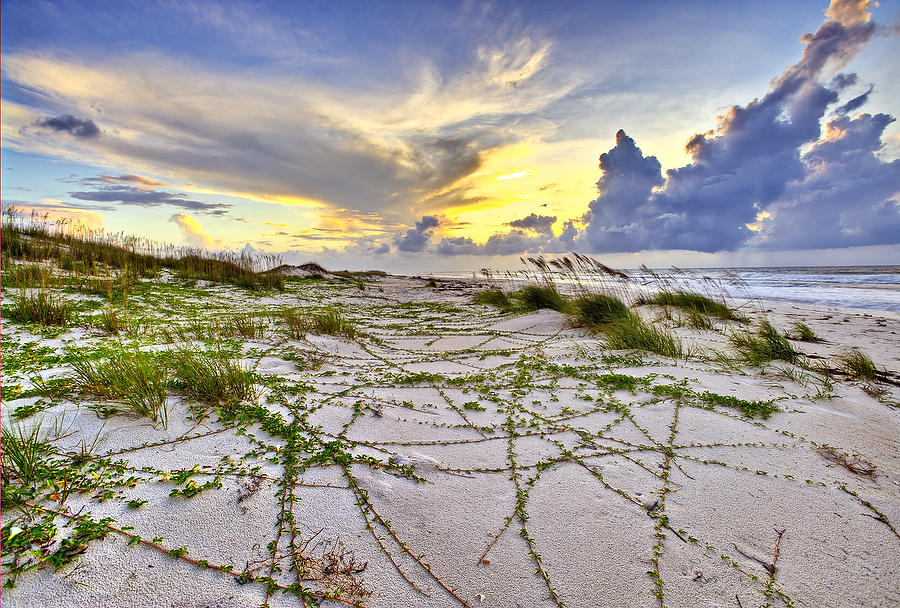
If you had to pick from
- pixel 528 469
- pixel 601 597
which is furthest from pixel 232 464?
pixel 601 597

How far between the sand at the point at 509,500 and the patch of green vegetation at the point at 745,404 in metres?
0.07

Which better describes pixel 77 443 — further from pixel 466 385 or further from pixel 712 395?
pixel 712 395

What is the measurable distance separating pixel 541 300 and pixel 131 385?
8.52 metres

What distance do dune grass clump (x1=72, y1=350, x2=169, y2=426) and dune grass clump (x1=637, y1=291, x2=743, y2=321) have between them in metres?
8.66

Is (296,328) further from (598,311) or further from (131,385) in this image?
(598,311)

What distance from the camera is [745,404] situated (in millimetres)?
3438

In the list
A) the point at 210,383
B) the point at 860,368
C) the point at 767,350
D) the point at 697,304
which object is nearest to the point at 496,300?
the point at 697,304

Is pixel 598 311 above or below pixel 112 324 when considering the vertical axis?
above

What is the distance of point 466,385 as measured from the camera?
4273mm

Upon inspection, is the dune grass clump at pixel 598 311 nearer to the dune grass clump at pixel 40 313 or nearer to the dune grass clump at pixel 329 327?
the dune grass clump at pixel 329 327

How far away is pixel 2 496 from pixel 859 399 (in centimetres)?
597

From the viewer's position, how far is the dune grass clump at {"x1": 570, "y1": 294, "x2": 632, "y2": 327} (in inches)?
284

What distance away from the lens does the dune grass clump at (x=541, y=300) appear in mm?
9367

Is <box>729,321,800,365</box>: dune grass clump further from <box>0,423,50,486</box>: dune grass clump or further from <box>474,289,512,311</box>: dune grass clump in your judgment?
<box>0,423,50,486</box>: dune grass clump
